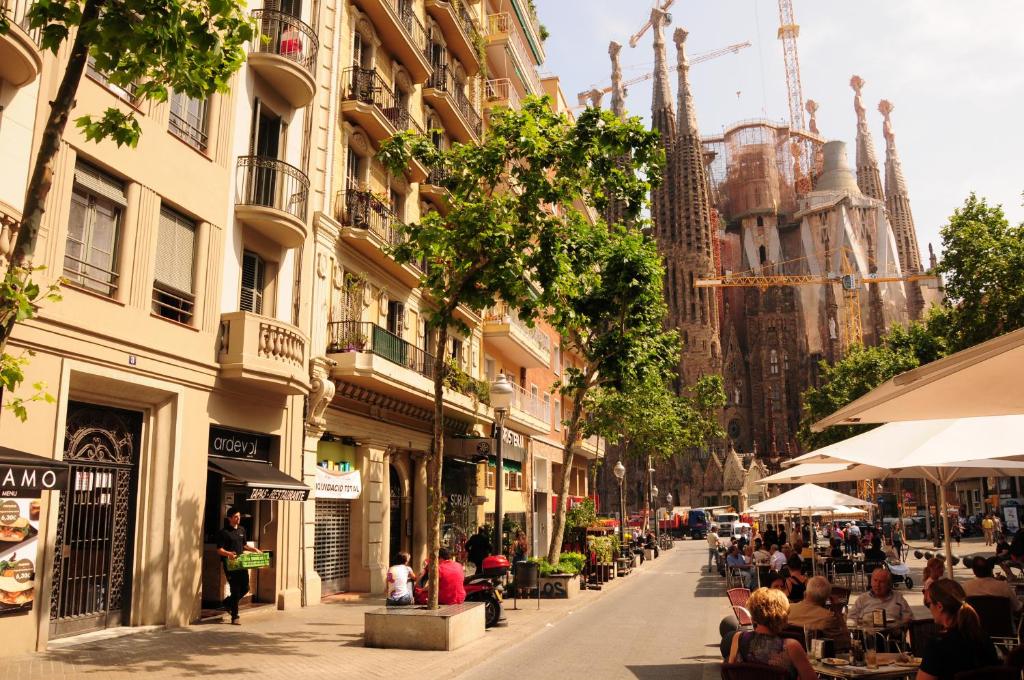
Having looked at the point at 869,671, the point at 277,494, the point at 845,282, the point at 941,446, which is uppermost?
the point at 845,282

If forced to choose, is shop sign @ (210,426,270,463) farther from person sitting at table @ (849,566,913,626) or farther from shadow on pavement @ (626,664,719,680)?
person sitting at table @ (849,566,913,626)

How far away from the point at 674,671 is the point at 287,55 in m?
13.4

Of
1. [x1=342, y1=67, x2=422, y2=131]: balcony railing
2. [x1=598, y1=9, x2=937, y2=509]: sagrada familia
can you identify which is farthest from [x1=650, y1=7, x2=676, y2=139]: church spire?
[x1=342, y1=67, x2=422, y2=131]: balcony railing

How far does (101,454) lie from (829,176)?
362 feet

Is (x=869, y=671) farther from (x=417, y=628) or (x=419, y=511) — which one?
(x=419, y=511)

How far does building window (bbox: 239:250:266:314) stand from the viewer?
15797 millimetres

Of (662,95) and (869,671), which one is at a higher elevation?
(662,95)

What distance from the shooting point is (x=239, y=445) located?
49.3 feet

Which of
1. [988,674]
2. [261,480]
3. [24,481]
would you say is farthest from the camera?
[261,480]

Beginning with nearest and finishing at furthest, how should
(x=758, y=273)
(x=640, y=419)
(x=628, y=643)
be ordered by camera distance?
(x=628, y=643), (x=640, y=419), (x=758, y=273)

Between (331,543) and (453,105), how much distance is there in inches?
537

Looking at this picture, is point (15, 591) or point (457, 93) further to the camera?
point (457, 93)

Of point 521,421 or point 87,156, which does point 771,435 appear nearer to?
point 521,421

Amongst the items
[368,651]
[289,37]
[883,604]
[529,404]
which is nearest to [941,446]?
[883,604]
